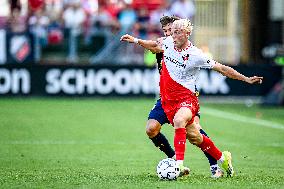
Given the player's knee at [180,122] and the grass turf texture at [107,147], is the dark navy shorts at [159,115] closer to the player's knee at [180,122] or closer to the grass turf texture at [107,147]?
the grass turf texture at [107,147]

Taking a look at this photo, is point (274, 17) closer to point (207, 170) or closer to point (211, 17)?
point (211, 17)

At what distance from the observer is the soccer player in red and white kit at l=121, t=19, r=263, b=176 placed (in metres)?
11.0

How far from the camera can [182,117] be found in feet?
35.8

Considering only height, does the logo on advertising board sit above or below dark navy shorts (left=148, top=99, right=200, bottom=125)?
below

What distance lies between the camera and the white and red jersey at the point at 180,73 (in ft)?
36.6

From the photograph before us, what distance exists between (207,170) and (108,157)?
2.07 metres

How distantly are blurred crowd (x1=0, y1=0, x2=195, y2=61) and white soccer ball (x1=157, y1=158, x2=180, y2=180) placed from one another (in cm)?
1662

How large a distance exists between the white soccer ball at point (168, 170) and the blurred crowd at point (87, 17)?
1662 centimetres

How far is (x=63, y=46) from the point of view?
2714cm

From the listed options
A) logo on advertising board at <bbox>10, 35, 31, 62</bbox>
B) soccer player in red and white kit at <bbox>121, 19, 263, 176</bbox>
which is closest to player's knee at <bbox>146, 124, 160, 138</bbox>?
soccer player in red and white kit at <bbox>121, 19, 263, 176</bbox>

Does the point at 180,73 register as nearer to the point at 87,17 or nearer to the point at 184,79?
the point at 184,79

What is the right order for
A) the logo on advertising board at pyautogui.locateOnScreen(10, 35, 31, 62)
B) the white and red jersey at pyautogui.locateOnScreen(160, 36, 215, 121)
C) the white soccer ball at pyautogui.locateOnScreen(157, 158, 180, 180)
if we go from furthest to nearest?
the logo on advertising board at pyautogui.locateOnScreen(10, 35, 31, 62), the white and red jersey at pyautogui.locateOnScreen(160, 36, 215, 121), the white soccer ball at pyautogui.locateOnScreen(157, 158, 180, 180)

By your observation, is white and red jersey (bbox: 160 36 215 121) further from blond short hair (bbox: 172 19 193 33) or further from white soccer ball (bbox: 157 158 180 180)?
white soccer ball (bbox: 157 158 180 180)

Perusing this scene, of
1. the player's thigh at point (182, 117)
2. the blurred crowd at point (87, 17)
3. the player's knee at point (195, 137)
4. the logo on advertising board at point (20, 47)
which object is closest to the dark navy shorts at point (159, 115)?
the player's knee at point (195, 137)
